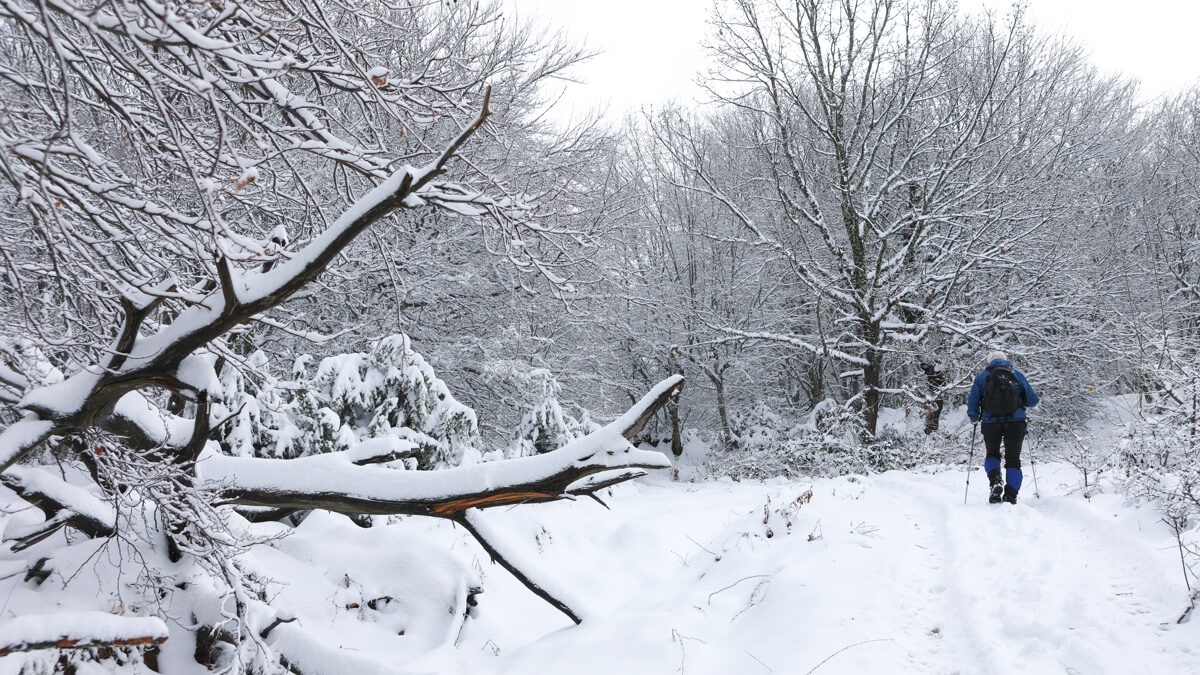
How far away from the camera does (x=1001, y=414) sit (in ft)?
24.7

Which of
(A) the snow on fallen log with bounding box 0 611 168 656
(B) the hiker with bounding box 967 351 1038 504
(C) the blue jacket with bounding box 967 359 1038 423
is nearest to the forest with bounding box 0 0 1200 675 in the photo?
(A) the snow on fallen log with bounding box 0 611 168 656

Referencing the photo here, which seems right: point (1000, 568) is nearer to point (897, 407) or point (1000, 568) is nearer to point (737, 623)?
point (737, 623)

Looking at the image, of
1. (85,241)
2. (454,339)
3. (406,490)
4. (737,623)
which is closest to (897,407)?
(454,339)

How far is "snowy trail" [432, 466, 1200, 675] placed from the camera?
364 centimetres

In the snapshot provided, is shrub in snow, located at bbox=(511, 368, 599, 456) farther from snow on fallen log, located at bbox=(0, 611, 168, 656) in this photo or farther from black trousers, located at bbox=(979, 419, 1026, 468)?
snow on fallen log, located at bbox=(0, 611, 168, 656)

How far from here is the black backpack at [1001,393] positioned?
24.3 ft

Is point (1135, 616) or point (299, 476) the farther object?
point (1135, 616)

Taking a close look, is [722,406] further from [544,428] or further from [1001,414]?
[1001,414]

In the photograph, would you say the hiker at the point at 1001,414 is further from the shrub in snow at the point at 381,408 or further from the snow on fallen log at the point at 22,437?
the snow on fallen log at the point at 22,437

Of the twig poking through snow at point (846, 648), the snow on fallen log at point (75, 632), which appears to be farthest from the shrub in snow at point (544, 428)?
the snow on fallen log at point (75, 632)

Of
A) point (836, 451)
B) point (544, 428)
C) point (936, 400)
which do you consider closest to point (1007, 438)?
point (836, 451)

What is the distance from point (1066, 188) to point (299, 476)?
58.9 ft

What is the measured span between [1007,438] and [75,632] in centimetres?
814

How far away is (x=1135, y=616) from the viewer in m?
3.81
